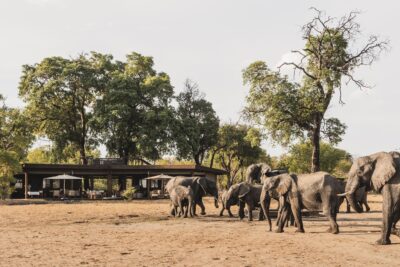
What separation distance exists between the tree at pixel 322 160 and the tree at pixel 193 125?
67.3ft

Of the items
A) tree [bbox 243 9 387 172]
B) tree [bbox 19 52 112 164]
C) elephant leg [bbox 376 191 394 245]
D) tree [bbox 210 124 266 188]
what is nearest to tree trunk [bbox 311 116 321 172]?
tree [bbox 243 9 387 172]

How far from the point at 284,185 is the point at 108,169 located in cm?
3367

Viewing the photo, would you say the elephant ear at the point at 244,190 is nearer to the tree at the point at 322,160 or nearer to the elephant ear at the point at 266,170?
the elephant ear at the point at 266,170

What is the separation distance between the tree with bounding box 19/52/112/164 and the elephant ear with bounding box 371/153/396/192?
4442 cm

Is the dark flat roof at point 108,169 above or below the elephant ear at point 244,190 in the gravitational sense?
above

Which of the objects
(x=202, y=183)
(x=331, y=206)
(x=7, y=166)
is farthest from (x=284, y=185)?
(x=7, y=166)

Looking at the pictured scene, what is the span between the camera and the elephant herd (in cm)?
1180

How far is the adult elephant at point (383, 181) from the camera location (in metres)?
11.7

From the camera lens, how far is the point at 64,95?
54.8 metres

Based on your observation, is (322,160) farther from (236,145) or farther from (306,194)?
(306,194)

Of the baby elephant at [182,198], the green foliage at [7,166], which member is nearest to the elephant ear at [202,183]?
the baby elephant at [182,198]

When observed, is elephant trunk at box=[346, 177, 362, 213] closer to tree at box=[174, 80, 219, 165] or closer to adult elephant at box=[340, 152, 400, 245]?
adult elephant at box=[340, 152, 400, 245]

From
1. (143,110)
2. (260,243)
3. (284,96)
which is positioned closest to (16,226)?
(260,243)

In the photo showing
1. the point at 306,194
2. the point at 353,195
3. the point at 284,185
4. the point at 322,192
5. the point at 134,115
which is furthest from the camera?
the point at 134,115
